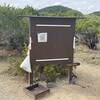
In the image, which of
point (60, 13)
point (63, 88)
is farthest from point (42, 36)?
point (60, 13)

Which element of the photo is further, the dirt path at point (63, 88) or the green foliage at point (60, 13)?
the green foliage at point (60, 13)

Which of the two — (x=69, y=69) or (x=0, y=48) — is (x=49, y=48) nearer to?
(x=69, y=69)

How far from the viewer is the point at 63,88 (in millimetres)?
6438

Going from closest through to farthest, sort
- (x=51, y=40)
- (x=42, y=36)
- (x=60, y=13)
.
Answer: (x=42, y=36) < (x=51, y=40) < (x=60, y=13)

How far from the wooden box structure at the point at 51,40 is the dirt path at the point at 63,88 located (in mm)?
556

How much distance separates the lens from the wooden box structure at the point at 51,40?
626 cm

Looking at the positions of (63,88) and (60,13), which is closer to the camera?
(63,88)

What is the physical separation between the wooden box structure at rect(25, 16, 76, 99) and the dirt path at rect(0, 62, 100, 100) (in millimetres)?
556

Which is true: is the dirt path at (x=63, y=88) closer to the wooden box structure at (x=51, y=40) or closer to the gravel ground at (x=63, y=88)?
the gravel ground at (x=63, y=88)

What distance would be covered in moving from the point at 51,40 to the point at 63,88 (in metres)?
1.26

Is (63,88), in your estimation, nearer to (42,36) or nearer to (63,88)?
(63,88)

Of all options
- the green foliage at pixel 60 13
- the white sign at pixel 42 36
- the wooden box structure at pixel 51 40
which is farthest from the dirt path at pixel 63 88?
the green foliage at pixel 60 13

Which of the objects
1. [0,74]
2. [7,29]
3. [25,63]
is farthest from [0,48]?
[25,63]

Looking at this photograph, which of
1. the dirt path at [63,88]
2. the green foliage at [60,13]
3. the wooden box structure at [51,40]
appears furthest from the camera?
the green foliage at [60,13]
